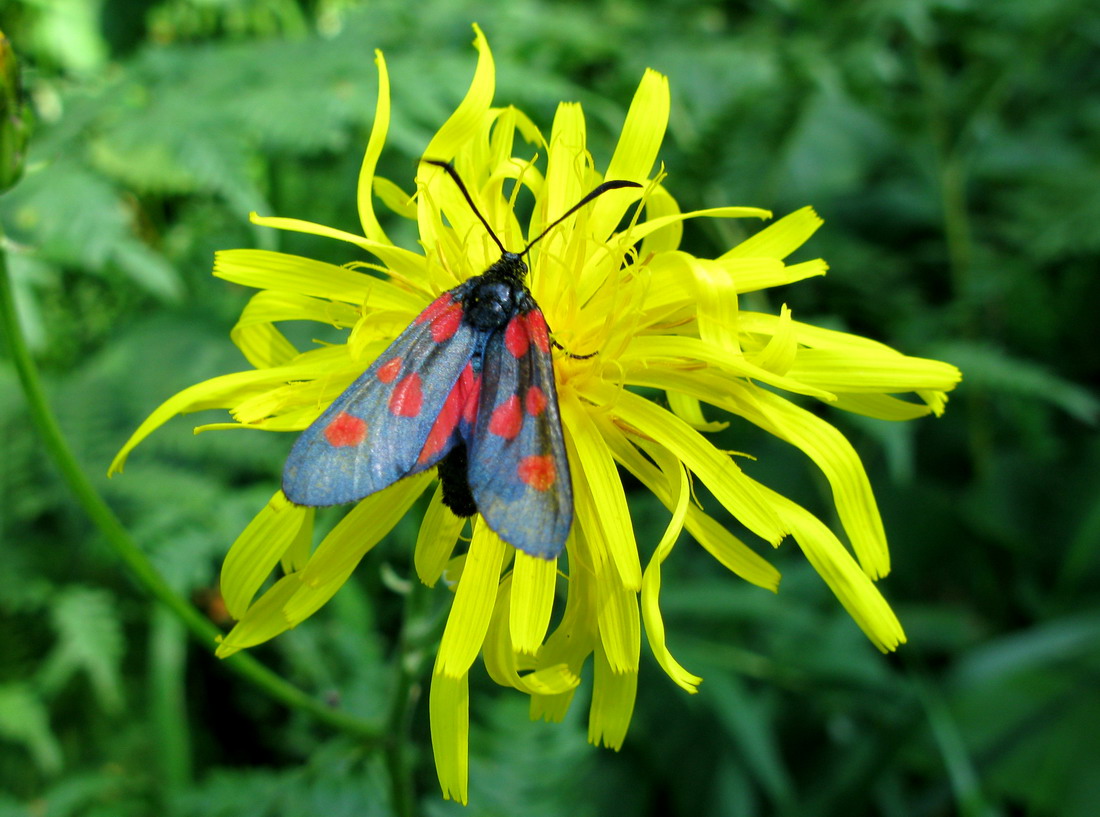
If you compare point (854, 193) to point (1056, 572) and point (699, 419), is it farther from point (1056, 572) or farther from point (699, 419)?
point (699, 419)

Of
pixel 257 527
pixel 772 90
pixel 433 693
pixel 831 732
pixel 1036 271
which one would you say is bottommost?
pixel 831 732

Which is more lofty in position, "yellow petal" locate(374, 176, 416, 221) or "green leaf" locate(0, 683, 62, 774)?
"yellow petal" locate(374, 176, 416, 221)

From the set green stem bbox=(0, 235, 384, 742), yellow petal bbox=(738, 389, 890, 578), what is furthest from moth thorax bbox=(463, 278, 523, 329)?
green stem bbox=(0, 235, 384, 742)

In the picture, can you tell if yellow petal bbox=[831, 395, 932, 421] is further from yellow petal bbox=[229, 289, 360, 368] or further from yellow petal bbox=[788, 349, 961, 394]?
yellow petal bbox=[229, 289, 360, 368]

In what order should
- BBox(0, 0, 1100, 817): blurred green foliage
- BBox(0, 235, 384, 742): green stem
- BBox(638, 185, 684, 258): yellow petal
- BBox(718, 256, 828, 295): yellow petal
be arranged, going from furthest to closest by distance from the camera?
BBox(0, 0, 1100, 817): blurred green foliage, BBox(638, 185, 684, 258): yellow petal, BBox(0, 235, 384, 742): green stem, BBox(718, 256, 828, 295): yellow petal

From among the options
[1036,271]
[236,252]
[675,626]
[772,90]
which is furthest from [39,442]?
[1036,271]
